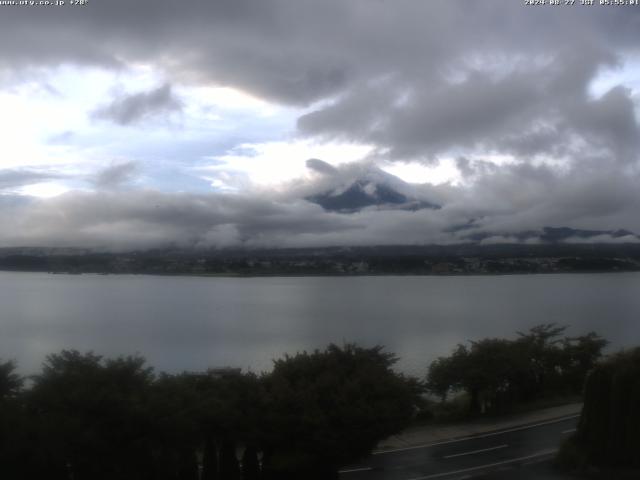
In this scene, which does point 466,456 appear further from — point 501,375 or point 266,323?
point 266,323

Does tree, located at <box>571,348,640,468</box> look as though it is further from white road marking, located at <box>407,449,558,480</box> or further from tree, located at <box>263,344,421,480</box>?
tree, located at <box>263,344,421,480</box>

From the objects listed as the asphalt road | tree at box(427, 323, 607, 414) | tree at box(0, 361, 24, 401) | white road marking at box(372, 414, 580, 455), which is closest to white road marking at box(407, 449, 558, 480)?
the asphalt road

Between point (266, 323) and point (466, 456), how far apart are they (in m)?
39.8

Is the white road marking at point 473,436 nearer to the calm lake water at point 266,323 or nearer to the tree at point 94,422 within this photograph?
the tree at point 94,422

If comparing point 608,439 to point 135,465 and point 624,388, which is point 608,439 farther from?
point 135,465

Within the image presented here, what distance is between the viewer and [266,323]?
5384cm

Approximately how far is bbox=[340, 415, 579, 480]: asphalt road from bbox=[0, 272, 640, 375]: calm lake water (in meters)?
14.2

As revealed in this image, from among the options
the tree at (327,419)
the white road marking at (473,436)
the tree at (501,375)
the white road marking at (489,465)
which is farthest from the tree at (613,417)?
the tree at (501,375)

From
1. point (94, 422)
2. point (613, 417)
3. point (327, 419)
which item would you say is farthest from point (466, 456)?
point (94, 422)

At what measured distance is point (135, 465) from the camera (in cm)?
1066

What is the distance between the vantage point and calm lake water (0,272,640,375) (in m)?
38.4

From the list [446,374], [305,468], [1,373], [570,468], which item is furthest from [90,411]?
[446,374]

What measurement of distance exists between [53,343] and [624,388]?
3628cm

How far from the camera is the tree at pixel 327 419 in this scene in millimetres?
12531
